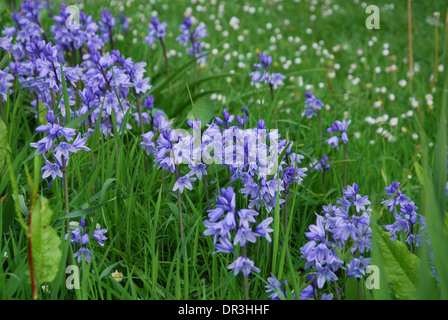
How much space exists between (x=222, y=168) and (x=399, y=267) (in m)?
1.38

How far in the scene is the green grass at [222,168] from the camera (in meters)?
2.19

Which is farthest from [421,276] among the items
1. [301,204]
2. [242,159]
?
[301,204]

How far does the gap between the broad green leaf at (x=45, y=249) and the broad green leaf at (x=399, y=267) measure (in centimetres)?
124

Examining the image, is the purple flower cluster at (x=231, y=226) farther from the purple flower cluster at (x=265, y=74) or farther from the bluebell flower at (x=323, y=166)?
the purple flower cluster at (x=265, y=74)

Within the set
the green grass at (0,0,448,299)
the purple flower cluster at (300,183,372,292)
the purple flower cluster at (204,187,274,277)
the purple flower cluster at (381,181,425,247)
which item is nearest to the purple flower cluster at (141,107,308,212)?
the green grass at (0,0,448,299)

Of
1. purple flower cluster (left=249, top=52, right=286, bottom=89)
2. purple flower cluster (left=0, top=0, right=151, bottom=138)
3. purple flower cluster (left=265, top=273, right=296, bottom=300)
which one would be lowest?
purple flower cluster (left=265, top=273, right=296, bottom=300)

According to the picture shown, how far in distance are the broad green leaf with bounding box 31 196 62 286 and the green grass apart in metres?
0.18

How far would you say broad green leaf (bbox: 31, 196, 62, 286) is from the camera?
1.79 metres

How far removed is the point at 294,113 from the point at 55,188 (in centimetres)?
232

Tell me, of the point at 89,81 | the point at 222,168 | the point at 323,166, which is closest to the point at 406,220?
the point at 323,166

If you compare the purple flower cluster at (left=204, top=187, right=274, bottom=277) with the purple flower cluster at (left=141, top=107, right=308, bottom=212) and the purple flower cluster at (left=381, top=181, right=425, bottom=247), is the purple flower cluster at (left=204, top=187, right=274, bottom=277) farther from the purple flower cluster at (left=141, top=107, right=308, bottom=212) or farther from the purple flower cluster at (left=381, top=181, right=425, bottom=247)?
the purple flower cluster at (left=381, top=181, right=425, bottom=247)

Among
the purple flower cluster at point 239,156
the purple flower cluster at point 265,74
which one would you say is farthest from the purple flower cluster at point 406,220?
the purple flower cluster at point 265,74

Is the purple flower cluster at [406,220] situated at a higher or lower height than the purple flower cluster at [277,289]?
higher
